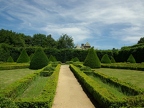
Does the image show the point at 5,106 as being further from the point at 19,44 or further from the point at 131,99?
the point at 19,44

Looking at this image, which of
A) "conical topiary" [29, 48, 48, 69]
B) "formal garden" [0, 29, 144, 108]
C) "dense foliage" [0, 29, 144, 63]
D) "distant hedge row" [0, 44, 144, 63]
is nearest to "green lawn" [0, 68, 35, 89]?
"formal garden" [0, 29, 144, 108]

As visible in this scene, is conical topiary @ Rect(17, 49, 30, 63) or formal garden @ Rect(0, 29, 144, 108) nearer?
formal garden @ Rect(0, 29, 144, 108)

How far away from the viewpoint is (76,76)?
1551cm

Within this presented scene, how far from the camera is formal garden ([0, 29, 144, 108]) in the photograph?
6.21 metres

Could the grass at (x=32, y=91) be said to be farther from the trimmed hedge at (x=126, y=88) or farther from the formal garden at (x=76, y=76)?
the trimmed hedge at (x=126, y=88)

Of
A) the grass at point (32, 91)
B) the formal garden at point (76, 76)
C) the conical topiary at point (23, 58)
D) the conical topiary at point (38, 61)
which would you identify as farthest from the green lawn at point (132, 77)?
the conical topiary at point (23, 58)

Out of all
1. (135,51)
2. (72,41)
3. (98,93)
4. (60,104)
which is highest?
(72,41)

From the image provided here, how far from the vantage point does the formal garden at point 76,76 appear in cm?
621

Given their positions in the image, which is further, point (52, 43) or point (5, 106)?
point (52, 43)

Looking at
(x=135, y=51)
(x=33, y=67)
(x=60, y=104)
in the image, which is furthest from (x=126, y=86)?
(x=135, y=51)

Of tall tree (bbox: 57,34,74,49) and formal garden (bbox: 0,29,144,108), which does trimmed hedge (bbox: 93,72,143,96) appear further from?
tall tree (bbox: 57,34,74,49)

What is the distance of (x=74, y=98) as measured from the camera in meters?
8.35

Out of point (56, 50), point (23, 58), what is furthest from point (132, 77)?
point (56, 50)

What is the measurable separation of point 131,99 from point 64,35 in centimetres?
6125
